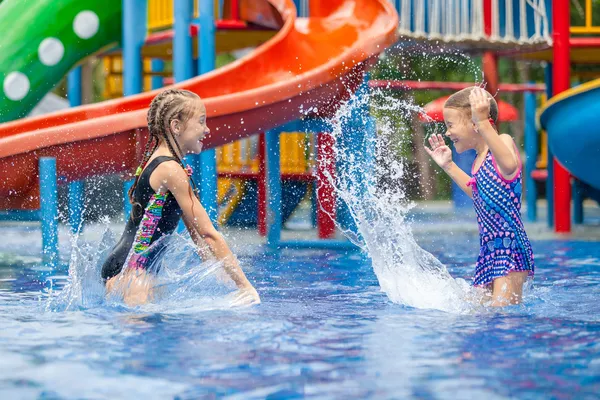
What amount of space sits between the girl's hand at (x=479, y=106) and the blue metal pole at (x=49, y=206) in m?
3.34

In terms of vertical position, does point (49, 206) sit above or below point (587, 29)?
below

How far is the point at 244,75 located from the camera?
817cm

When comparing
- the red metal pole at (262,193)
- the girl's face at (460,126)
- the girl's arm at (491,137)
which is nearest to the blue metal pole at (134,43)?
the red metal pole at (262,193)

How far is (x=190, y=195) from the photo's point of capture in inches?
175

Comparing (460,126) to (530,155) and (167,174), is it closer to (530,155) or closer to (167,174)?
(167,174)

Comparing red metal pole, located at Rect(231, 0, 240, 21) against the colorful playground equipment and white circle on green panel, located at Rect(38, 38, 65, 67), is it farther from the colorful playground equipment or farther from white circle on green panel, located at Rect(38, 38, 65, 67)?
white circle on green panel, located at Rect(38, 38, 65, 67)

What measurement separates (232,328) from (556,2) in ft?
22.0

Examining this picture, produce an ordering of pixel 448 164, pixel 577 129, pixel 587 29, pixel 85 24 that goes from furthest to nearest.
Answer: pixel 587 29
pixel 85 24
pixel 577 129
pixel 448 164

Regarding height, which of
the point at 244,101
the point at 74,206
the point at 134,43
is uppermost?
the point at 134,43

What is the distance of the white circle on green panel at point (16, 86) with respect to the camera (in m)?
9.10

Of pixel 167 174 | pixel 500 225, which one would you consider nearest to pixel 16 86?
pixel 167 174

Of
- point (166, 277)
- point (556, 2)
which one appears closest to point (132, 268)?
point (166, 277)

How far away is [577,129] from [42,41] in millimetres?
4773

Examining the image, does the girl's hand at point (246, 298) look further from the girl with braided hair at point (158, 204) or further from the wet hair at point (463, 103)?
the wet hair at point (463, 103)
